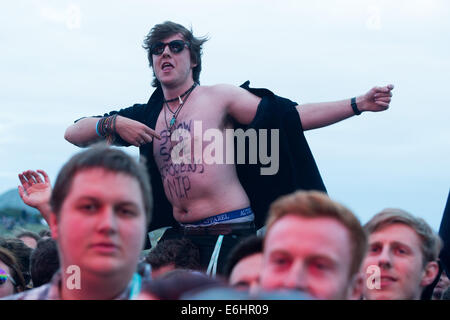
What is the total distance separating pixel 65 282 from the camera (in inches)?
79.4

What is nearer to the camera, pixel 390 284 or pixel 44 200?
pixel 390 284

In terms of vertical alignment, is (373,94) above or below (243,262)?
above

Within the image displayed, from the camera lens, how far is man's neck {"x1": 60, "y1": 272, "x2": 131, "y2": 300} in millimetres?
1883

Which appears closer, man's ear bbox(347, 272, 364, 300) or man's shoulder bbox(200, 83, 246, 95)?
man's ear bbox(347, 272, 364, 300)

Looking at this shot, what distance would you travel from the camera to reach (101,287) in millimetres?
1909

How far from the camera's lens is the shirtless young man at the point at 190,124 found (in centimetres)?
435

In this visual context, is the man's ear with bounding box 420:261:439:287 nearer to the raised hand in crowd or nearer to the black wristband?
the black wristband

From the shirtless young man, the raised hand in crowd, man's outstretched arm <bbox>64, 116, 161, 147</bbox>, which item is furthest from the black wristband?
the raised hand in crowd

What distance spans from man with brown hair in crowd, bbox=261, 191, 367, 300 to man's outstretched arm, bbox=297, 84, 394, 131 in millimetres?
2354

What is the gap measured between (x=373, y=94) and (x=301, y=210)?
2.48m

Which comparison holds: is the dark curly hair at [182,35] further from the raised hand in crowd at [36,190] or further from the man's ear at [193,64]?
the raised hand in crowd at [36,190]

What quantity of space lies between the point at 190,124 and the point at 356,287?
2883mm
